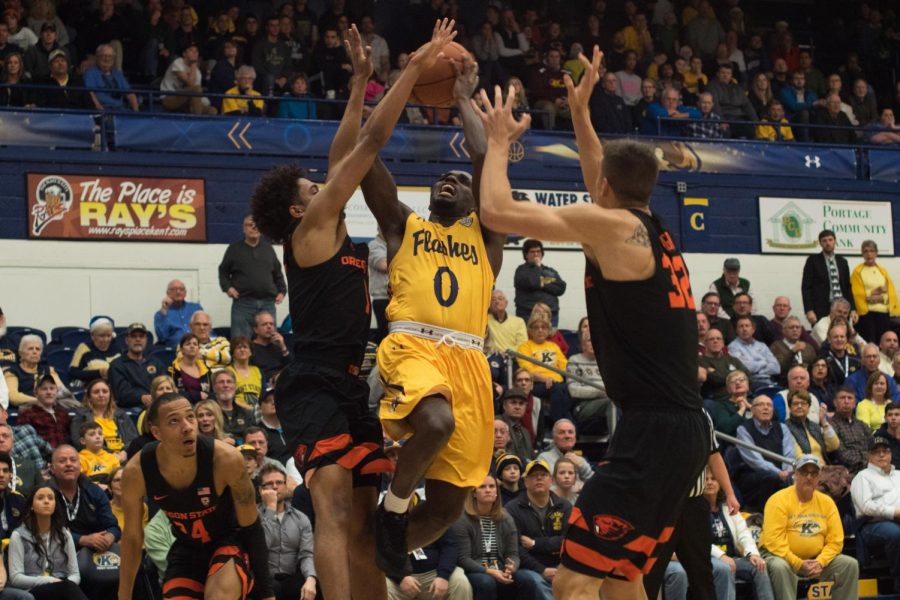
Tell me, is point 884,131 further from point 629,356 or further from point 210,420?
point 629,356

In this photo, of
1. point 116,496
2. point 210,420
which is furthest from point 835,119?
point 116,496

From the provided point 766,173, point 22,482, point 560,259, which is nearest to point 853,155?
point 766,173

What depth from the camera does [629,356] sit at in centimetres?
588

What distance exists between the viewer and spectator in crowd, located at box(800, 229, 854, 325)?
58.7ft

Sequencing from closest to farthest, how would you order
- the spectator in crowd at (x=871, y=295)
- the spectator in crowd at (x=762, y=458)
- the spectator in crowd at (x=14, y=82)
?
the spectator in crowd at (x=762, y=458), the spectator in crowd at (x=14, y=82), the spectator in crowd at (x=871, y=295)

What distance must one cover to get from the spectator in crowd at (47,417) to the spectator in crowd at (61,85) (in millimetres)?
4923

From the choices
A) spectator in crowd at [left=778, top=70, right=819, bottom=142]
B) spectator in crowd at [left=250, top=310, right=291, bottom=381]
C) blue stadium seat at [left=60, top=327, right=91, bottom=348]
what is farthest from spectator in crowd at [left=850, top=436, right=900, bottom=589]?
spectator in crowd at [left=778, top=70, right=819, bottom=142]

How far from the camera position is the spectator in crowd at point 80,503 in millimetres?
10906

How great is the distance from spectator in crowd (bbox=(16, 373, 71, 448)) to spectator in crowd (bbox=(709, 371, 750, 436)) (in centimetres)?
639

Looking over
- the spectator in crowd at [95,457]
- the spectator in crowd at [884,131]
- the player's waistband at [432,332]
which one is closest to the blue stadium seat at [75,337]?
the spectator in crowd at [95,457]

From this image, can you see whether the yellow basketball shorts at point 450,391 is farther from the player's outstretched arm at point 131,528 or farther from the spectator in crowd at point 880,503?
the spectator in crowd at point 880,503

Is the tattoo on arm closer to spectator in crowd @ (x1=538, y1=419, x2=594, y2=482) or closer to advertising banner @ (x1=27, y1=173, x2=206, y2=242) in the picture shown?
spectator in crowd @ (x1=538, y1=419, x2=594, y2=482)

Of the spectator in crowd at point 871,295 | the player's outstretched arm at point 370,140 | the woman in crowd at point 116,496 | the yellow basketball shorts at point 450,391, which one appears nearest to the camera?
the player's outstretched arm at point 370,140

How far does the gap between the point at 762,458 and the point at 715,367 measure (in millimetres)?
1333
